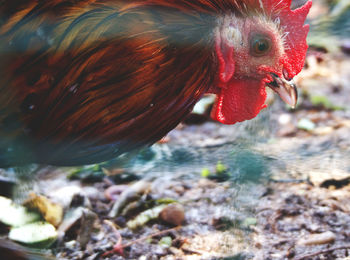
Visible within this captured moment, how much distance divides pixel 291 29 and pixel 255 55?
20 centimetres

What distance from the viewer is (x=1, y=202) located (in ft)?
6.56

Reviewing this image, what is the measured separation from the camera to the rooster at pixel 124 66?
1.44m

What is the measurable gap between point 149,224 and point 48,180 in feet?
1.90

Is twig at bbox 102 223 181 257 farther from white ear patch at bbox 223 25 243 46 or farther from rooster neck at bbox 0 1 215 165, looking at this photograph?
white ear patch at bbox 223 25 243 46

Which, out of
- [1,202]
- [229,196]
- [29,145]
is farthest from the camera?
[229,196]

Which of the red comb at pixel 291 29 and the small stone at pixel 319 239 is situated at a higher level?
the red comb at pixel 291 29

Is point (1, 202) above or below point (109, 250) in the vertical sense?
above

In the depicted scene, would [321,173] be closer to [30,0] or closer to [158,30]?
[158,30]

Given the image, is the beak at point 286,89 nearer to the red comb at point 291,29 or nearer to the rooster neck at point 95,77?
the red comb at point 291,29

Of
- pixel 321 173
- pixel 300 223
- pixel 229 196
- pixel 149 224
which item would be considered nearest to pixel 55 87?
pixel 149 224

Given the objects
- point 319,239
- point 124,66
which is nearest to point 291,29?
point 124,66

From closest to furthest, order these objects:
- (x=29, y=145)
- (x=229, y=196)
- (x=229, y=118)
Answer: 1. (x=29, y=145)
2. (x=229, y=118)
3. (x=229, y=196)

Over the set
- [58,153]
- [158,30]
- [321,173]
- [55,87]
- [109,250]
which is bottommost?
[109,250]

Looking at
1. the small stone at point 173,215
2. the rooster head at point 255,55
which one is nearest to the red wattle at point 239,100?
the rooster head at point 255,55
